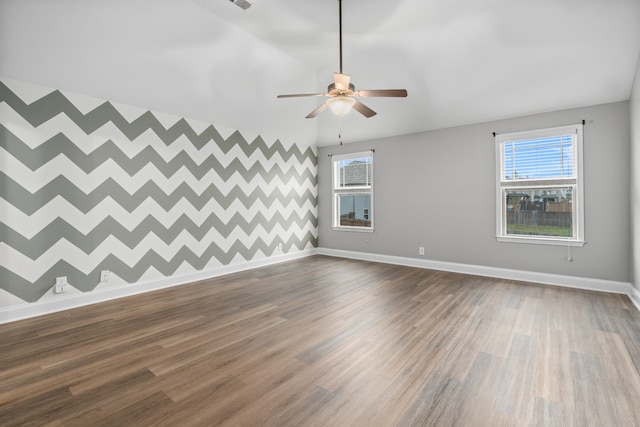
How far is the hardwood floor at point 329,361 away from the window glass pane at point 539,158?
172 cm

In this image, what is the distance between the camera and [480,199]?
483 centimetres

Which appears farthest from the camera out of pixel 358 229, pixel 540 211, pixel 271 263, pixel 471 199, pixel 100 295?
pixel 358 229

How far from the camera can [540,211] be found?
4.45m

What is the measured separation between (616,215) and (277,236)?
5.16m

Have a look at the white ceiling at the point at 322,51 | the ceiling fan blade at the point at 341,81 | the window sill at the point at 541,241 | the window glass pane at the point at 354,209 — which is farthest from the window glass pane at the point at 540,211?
the ceiling fan blade at the point at 341,81

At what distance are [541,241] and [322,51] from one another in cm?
418

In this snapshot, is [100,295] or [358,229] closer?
[100,295]

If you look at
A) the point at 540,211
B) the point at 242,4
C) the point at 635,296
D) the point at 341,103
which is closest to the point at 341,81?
the point at 341,103

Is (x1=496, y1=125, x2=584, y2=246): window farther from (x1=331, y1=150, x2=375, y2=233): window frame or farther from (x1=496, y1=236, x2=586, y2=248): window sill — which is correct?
(x1=331, y1=150, x2=375, y2=233): window frame

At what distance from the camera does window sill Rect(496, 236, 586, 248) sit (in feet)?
13.4

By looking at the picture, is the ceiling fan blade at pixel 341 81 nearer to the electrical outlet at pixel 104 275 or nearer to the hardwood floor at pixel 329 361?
the hardwood floor at pixel 329 361

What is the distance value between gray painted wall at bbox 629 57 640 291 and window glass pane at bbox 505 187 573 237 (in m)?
0.66

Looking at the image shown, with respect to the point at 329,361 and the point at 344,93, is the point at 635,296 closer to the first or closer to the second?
the point at 329,361

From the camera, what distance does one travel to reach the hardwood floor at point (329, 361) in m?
1.66
